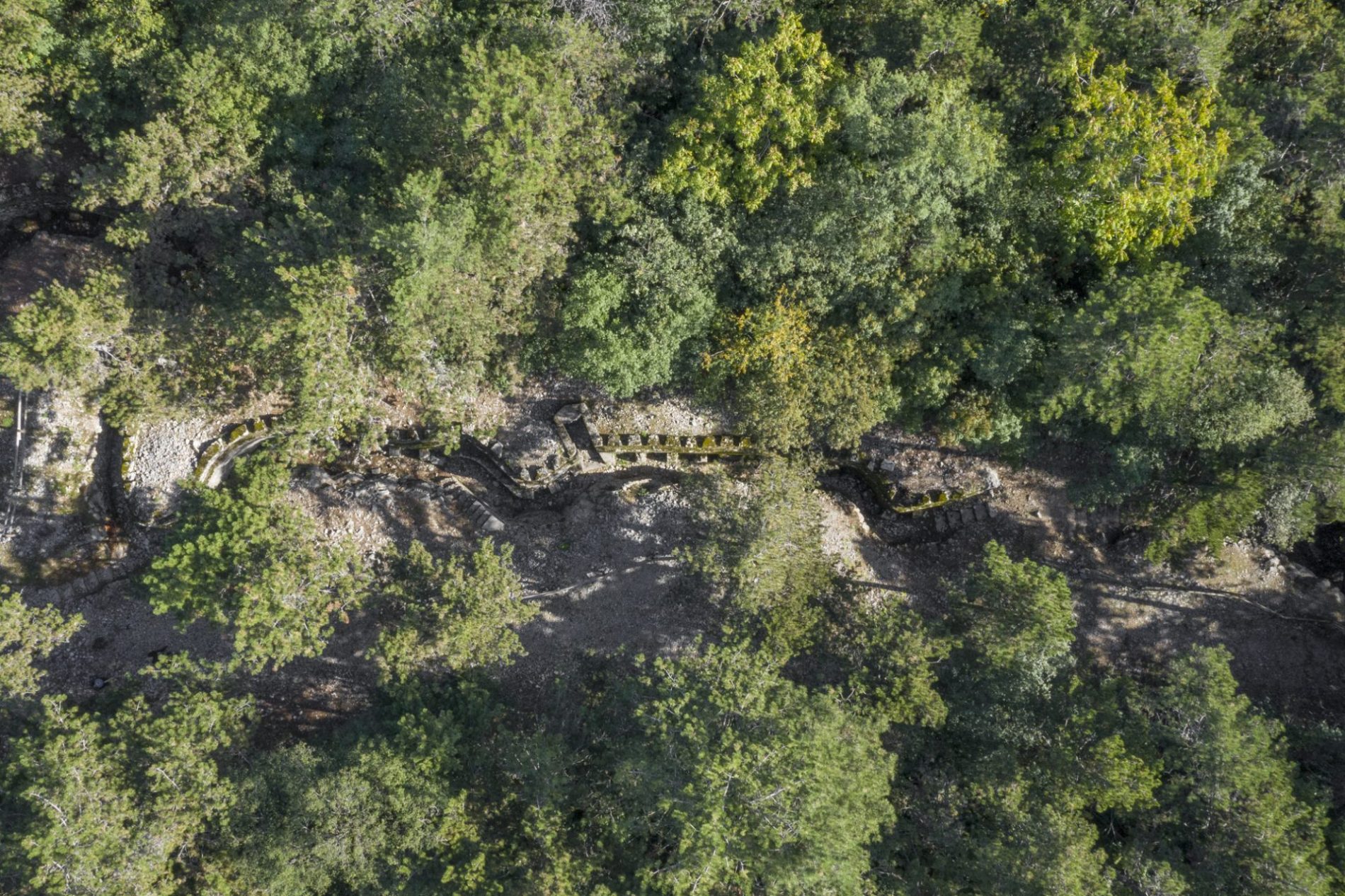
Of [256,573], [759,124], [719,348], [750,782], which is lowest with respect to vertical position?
[750,782]

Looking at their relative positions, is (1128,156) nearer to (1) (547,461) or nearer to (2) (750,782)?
(1) (547,461)

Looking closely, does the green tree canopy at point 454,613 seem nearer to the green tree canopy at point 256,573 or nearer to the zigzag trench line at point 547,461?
the green tree canopy at point 256,573

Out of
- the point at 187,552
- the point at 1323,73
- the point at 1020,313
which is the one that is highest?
the point at 1323,73

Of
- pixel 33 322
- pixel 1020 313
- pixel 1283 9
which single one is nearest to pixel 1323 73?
pixel 1283 9

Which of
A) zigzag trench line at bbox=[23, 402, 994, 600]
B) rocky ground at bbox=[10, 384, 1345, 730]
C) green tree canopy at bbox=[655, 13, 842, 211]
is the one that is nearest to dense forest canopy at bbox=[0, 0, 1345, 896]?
green tree canopy at bbox=[655, 13, 842, 211]

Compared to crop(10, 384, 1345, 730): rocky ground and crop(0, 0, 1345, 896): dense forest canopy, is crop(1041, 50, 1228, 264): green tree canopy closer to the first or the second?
crop(0, 0, 1345, 896): dense forest canopy

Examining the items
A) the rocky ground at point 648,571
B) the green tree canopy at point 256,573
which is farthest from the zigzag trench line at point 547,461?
the green tree canopy at point 256,573

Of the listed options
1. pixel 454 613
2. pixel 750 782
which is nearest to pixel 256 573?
pixel 454 613

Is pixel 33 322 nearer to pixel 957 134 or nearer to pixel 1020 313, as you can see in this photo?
pixel 957 134
